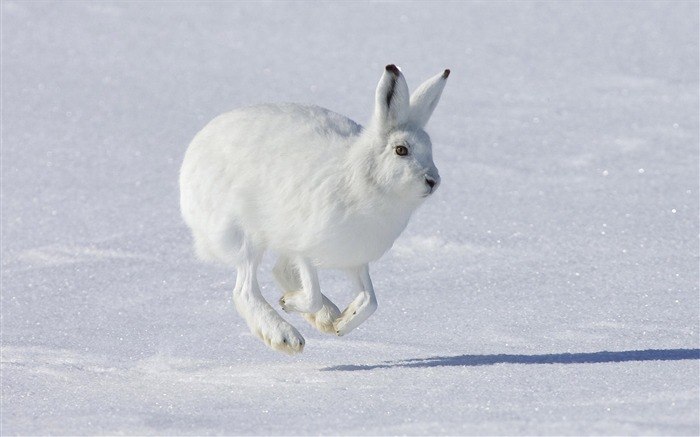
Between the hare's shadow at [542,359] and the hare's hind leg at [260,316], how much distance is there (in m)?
0.21

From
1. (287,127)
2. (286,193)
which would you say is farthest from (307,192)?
(287,127)

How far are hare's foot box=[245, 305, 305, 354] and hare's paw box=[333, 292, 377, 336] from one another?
0.53ft

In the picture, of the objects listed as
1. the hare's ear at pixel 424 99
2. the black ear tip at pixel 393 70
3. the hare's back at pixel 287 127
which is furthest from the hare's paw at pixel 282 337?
the black ear tip at pixel 393 70

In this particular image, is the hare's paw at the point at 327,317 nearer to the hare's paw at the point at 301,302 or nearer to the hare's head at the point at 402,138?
the hare's paw at the point at 301,302

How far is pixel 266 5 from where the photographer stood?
40.6 ft

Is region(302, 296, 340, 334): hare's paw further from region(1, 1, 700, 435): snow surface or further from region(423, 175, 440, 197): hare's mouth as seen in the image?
region(423, 175, 440, 197): hare's mouth

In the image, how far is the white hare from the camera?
491 cm

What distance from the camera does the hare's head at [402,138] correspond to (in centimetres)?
481

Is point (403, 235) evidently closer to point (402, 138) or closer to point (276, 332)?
point (276, 332)

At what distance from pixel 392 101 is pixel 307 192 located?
18.3 inches

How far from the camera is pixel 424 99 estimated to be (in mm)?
4988

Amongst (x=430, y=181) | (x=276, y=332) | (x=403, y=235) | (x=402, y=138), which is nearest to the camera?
(x=430, y=181)

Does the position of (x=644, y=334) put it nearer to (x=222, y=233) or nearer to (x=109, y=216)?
(x=222, y=233)

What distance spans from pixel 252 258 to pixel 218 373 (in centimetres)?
47
